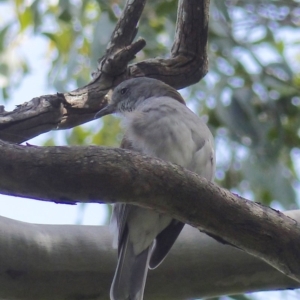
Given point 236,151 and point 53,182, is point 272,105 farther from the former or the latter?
point 53,182

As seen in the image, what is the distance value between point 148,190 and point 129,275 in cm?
80

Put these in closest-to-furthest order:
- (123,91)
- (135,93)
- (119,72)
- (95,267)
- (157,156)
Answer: (95,267)
(157,156)
(119,72)
(123,91)
(135,93)

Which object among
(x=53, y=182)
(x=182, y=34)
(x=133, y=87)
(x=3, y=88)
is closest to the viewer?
(x=53, y=182)

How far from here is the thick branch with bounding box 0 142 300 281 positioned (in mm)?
1797

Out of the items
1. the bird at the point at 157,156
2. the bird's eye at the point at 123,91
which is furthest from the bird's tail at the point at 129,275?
the bird's eye at the point at 123,91

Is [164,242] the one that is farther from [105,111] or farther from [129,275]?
[105,111]

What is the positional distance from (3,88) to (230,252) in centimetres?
232

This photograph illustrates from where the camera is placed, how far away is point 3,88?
4.35m

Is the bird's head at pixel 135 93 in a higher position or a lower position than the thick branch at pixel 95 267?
higher

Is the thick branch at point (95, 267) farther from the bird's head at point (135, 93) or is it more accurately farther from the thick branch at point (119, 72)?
the bird's head at point (135, 93)

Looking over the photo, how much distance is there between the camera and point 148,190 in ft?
6.31

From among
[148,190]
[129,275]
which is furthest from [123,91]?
[148,190]

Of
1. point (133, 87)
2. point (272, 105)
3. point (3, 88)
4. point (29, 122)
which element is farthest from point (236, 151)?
point (29, 122)

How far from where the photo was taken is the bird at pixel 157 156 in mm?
2607
